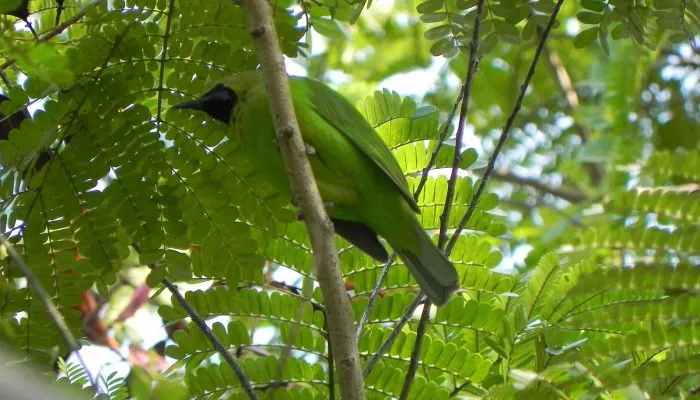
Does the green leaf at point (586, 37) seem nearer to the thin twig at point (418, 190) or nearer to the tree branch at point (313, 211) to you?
the thin twig at point (418, 190)

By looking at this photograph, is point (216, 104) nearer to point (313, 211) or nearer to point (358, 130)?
point (358, 130)

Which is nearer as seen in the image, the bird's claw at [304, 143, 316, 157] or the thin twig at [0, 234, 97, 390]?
the thin twig at [0, 234, 97, 390]

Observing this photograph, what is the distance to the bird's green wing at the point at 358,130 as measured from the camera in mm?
3061

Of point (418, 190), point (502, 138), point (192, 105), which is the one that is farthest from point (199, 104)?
point (502, 138)

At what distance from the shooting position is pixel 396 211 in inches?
125

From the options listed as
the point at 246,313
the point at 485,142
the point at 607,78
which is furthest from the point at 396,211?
the point at 485,142

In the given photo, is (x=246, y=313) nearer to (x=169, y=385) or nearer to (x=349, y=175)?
(x=349, y=175)

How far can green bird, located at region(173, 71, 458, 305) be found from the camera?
290 cm

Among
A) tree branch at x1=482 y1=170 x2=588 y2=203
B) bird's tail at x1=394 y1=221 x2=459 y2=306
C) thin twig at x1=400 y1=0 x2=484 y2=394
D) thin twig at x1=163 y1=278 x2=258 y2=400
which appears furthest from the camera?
tree branch at x1=482 y1=170 x2=588 y2=203

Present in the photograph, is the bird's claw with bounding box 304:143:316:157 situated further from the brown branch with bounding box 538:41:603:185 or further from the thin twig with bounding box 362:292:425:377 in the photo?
the brown branch with bounding box 538:41:603:185

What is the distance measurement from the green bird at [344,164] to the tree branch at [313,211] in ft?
2.08

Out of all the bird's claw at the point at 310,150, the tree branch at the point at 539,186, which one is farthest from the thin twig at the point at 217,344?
the tree branch at the point at 539,186

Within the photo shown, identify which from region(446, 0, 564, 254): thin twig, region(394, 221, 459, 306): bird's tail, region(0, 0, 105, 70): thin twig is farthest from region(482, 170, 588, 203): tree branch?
region(0, 0, 105, 70): thin twig

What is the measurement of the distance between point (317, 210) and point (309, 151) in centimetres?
73
